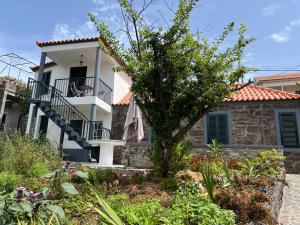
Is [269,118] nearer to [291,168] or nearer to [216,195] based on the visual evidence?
[291,168]

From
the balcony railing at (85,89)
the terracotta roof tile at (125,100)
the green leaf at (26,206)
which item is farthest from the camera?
the terracotta roof tile at (125,100)

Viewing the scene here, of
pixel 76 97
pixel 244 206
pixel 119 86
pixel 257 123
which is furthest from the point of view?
pixel 119 86

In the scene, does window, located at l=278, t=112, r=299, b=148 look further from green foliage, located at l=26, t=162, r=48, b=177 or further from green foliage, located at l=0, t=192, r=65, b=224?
green foliage, located at l=0, t=192, r=65, b=224

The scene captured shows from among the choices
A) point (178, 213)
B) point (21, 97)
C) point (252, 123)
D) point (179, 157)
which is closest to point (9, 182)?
point (179, 157)

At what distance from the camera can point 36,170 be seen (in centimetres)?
710

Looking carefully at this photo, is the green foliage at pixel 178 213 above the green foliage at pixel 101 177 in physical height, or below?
below

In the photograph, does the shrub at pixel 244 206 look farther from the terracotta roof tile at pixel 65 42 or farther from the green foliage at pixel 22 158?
the terracotta roof tile at pixel 65 42

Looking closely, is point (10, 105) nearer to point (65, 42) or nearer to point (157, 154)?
point (65, 42)

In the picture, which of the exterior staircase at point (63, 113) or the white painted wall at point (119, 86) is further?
the white painted wall at point (119, 86)

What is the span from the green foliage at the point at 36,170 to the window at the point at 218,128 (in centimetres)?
733

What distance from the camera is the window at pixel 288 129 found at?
11.1 meters

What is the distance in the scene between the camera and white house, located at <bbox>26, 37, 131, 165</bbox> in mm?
12656

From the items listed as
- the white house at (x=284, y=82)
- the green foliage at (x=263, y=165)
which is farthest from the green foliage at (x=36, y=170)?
the white house at (x=284, y=82)

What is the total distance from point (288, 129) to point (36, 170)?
9.88 meters
